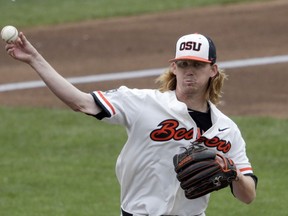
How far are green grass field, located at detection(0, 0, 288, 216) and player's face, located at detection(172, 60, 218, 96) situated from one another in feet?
11.3

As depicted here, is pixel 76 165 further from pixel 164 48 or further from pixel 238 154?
pixel 164 48

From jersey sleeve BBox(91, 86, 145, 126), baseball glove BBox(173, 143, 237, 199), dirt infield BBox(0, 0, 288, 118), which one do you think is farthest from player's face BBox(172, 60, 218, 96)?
dirt infield BBox(0, 0, 288, 118)

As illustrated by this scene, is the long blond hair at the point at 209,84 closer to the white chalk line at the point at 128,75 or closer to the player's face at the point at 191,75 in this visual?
the player's face at the point at 191,75

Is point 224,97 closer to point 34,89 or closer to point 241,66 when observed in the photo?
point 241,66

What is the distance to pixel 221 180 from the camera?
564 cm

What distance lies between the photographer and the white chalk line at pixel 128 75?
13781 mm

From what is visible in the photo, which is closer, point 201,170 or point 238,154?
point 201,170

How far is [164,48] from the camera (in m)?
15.4

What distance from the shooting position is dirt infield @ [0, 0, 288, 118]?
43.3 feet

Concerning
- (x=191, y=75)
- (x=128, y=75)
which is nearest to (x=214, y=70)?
(x=191, y=75)

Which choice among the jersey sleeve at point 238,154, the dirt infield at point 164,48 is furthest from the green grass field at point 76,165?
the jersey sleeve at point 238,154

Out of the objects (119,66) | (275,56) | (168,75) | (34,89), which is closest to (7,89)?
(34,89)

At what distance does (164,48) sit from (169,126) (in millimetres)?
9664

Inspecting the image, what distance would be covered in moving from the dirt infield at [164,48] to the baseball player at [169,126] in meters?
6.49
